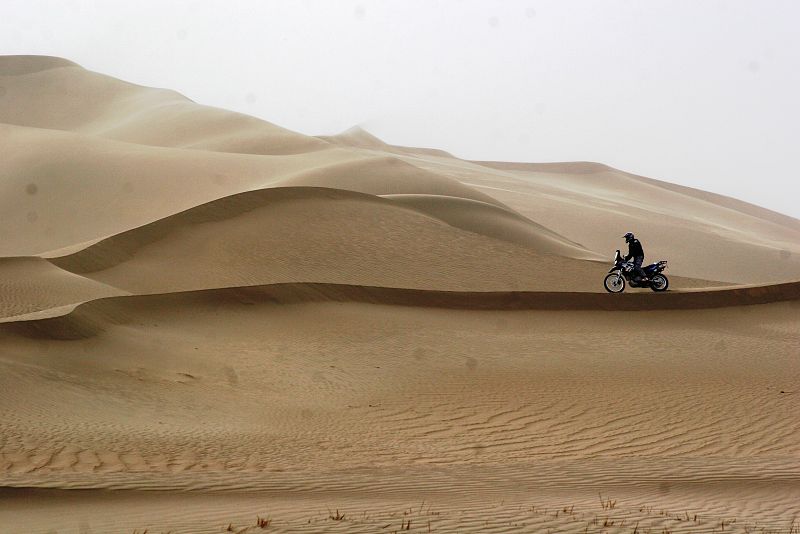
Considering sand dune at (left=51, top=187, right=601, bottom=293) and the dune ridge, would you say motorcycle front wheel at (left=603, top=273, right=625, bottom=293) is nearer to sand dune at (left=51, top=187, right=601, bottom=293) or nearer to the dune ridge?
the dune ridge

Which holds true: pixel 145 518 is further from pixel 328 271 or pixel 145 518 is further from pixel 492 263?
pixel 492 263

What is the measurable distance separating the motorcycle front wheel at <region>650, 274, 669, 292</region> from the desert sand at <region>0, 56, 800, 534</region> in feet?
0.95

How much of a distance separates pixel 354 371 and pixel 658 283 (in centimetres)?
791

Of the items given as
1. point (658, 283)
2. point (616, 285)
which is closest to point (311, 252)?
point (616, 285)

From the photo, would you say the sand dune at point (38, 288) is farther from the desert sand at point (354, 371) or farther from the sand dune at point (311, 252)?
the sand dune at point (311, 252)

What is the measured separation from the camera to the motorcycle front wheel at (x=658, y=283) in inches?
695

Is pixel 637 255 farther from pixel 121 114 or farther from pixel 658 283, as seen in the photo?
pixel 121 114

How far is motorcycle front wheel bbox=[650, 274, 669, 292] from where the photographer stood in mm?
17641

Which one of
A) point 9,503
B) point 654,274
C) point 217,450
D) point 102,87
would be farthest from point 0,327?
point 102,87

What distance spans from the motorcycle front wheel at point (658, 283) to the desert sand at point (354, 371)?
0.29 m

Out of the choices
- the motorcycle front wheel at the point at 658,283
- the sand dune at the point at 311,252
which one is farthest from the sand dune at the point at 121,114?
the motorcycle front wheel at the point at 658,283

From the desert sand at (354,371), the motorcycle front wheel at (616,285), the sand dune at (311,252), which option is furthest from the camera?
the sand dune at (311,252)

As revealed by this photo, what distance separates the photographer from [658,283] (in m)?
17.8

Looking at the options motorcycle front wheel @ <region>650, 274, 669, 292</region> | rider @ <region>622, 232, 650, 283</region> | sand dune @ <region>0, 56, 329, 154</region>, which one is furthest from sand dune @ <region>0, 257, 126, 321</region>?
A: sand dune @ <region>0, 56, 329, 154</region>
